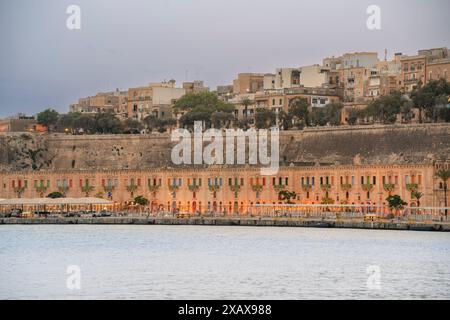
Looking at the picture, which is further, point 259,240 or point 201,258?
point 259,240

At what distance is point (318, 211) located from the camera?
124m

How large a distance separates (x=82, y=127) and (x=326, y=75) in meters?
27.5

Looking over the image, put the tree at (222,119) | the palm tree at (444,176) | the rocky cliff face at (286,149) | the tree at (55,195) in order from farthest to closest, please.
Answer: the tree at (222,119) < the tree at (55,195) < the rocky cliff face at (286,149) < the palm tree at (444,176)

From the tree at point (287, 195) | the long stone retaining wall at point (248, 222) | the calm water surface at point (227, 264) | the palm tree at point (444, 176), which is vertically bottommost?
the calm water surface at point (227, 264)

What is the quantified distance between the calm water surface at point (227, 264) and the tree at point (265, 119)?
44.7 meters

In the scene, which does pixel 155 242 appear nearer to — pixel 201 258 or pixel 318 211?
pixel 201 258

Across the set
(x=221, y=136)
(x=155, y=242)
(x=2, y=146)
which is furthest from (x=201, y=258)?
(x=2, y=146)

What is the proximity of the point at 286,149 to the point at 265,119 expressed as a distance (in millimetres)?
18453

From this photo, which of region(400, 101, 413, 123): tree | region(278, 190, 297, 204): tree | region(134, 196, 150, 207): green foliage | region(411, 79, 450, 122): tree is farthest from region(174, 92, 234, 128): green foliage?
region(278, 190, 297, 204): tree

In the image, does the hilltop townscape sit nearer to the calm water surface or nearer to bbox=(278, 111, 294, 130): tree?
bbox=(278, 111, 294, 130): tree

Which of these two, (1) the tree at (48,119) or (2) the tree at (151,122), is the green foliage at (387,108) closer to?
(2) the tree at (151,122)

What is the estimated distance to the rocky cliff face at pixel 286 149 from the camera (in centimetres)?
13262

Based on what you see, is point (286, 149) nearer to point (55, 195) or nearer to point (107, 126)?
point (55, 195)

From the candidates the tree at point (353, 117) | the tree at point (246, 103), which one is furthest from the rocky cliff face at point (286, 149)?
the tree at point (246, 103)
